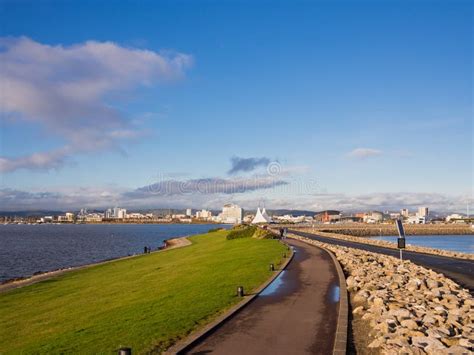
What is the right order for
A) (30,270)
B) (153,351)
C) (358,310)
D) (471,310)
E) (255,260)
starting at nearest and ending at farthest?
(153,351), (358,310), (471,310), (255,260), (30,270)

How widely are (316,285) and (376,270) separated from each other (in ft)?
16.5

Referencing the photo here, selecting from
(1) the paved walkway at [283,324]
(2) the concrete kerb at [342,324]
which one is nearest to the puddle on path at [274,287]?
(1) the paved walkway at [283,324]

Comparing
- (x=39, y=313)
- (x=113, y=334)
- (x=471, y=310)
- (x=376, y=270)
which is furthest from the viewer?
(x=376, y=270)

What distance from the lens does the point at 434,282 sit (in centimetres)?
1903

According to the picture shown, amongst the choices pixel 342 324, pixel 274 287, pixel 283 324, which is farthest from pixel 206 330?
pixel 274 287

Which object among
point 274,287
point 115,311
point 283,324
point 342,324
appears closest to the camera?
point 342,324

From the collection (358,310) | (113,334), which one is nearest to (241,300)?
(358,310)

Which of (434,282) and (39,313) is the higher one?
(434,282)

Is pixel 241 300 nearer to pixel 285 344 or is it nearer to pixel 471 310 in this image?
pixel 285 344

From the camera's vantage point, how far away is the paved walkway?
980cm

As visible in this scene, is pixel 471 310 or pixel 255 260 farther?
pixel 255 260

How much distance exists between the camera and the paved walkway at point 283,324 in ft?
32.2

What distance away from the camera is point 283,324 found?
1194 cm

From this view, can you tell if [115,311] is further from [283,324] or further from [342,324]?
[342,324]
